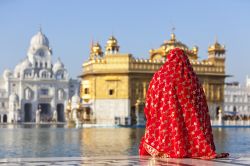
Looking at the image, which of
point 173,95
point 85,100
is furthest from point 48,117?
point 173,95

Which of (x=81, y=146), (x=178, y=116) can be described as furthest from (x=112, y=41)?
(x=178, y=116)

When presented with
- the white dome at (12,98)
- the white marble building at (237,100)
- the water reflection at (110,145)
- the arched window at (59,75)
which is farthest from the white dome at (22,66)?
the water reflection at (110,145)

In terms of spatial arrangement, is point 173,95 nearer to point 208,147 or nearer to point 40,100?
point 208,147

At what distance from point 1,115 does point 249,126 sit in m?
46.7

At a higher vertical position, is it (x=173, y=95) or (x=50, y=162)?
(x=173, y=95)

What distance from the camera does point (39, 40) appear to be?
95.9 m

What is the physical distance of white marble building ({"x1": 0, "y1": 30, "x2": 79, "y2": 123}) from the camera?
89500 mm

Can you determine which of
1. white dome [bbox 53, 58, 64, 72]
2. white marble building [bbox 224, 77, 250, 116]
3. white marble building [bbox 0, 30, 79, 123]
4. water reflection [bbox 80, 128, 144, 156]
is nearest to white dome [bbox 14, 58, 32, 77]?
white marble building [bbox 0, 30, 79, 123]

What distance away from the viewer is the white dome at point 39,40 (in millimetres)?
95688

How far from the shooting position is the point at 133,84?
167ft

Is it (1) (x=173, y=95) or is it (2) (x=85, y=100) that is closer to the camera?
(1) (x=173, y=95)

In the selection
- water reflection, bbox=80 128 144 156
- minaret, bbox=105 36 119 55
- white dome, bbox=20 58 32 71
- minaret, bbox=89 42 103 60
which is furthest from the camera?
white dome, bbox=20 58 32 71

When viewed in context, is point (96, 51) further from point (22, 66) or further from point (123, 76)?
point (22, 66)

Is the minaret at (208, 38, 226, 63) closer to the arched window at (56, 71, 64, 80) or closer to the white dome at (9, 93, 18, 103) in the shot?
the white dome at (9, 93, 18, 103)
